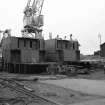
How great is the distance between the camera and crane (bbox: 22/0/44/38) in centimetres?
5197

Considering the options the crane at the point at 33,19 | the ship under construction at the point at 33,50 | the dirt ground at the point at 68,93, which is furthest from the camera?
the crane at the point at 33,19

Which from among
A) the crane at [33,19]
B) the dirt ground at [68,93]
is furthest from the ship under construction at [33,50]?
the dirt ground at [68,93]

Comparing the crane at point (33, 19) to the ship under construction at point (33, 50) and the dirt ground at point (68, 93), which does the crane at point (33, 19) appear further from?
the dirt ground at point (68, 93)

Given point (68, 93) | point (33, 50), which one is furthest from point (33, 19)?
point (68, 93)

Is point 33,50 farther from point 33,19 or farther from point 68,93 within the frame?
point 68,93

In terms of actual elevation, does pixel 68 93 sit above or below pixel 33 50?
below

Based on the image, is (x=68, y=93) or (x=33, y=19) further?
(x=33, y=19)

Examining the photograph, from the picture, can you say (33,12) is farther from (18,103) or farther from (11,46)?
(18,103)

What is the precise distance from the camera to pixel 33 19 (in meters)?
52.1

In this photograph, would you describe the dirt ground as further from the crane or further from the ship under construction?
the crane

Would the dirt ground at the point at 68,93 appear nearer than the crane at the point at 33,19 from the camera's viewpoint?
Yes

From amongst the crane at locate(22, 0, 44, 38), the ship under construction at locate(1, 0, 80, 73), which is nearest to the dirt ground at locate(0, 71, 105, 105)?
the ship under construction at locate(1, 0, 80, 73)

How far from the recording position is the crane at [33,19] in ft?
171

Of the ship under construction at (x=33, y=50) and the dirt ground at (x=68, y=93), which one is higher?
the ship under construction at (x=33, y=50)
